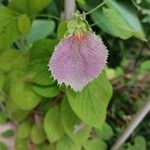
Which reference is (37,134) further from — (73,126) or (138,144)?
(138,144)

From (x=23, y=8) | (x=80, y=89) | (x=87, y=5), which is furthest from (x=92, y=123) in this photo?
(x=87, y=5)

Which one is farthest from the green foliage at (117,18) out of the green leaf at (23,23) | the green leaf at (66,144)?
the green leaf at (66,144)

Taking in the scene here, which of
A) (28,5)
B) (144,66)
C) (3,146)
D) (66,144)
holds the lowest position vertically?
(3,146)

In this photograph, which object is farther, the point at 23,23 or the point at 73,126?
the point at 73,126

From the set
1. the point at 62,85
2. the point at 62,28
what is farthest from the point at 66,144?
the point at 62,28

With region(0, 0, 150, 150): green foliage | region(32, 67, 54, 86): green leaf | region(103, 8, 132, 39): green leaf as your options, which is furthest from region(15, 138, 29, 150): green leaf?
region(103, 8, 132, 39): green leaf

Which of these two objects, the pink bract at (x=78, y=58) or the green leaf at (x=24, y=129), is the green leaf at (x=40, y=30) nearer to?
the green leaf at (x=24, y=129)
